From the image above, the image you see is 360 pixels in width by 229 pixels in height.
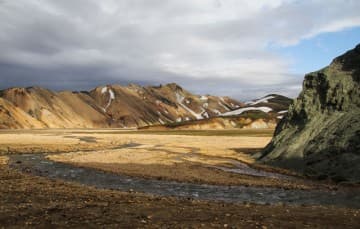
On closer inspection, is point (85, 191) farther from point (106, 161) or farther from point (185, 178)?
point (106, 161)

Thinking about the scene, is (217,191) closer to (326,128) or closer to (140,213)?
(140,213)

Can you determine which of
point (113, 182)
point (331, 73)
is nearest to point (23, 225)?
point (113, 182)

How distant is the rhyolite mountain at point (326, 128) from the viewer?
33062mm

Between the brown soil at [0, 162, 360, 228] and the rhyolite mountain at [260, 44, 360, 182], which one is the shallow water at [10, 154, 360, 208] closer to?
the brown soil at [0, 162, 360, 228]

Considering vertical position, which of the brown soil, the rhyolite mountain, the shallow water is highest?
the rhyolite mountain

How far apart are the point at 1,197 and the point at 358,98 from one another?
33767 mm

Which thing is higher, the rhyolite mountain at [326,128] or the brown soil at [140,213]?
the rhyolite mountain at [326,128]

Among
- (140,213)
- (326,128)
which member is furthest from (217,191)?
(326,128)

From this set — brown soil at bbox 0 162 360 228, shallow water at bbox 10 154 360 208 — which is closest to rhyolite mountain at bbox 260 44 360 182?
shallow water at bbox 10 154 360 208

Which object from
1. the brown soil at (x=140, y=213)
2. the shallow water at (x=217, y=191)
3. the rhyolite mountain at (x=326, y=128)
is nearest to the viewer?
the brown soil at (x=140, y=213)

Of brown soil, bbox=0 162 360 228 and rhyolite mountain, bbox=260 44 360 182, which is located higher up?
rhyolite mountain, bbox=260 44 360 182

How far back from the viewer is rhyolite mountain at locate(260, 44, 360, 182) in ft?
108

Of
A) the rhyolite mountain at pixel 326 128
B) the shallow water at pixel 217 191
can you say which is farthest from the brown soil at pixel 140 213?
the rhyolite mountain at pixel 326 128

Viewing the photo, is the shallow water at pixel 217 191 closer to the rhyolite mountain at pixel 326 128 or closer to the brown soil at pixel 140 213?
the brown soil at pixel 140 213
